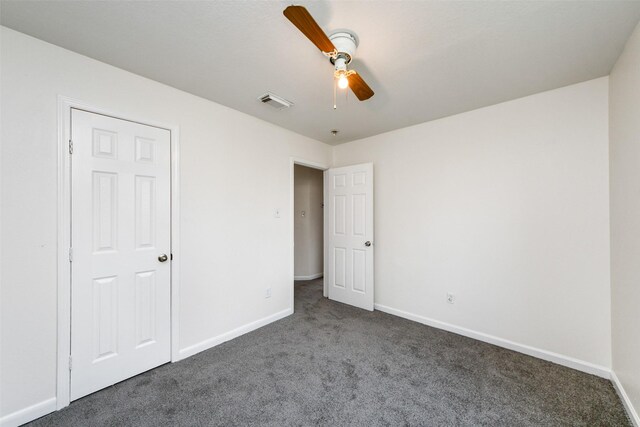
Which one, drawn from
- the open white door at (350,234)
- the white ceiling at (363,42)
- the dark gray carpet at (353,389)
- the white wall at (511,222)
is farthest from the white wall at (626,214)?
the open white door at (350,234)

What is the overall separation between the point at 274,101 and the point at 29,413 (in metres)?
2.88

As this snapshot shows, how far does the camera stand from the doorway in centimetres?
519

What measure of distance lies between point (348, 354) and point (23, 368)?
2.31 meters

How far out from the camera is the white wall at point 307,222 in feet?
17.0

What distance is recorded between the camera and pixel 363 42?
1647mm

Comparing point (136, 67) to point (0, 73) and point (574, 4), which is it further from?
point (574, 4)

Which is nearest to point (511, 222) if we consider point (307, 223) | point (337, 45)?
point (337, 45)

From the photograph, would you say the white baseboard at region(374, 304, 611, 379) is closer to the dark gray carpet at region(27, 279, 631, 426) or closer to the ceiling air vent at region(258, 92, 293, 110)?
the dark gray carpet at region(27, 279, 631, 426)

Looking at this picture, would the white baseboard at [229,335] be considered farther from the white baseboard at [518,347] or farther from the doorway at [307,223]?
the doorway at [307,223]

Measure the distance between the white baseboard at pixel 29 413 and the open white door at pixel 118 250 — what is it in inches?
4.5

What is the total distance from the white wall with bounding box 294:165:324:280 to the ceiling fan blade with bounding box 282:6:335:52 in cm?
389

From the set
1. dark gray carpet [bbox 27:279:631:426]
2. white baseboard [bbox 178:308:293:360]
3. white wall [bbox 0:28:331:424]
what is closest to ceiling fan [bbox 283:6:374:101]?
white wall [bbox 0:28:331:424]

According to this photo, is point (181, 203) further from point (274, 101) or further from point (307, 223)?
point (307, 223)

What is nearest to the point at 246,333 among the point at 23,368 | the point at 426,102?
the point at 23,368
